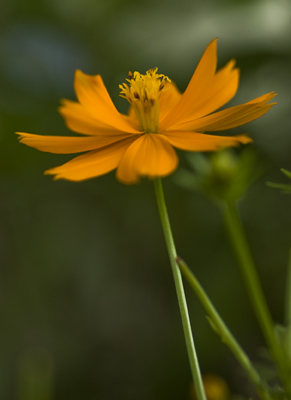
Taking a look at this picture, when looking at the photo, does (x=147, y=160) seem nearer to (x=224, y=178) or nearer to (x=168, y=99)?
(x=168, y=99)

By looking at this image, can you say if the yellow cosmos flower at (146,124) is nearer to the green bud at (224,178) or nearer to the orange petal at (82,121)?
the orange petal at (82,121)

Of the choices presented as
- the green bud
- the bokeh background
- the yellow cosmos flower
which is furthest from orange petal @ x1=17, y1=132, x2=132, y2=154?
the bokeh background

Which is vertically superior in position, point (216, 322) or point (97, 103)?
point (97, 103)

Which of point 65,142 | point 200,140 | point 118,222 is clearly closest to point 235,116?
point 200,140

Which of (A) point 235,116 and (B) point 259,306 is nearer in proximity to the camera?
(A) point 235,116

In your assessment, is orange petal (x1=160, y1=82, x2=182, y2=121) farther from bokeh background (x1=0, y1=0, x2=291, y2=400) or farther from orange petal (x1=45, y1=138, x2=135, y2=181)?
bokeh background (x1=0, y1=0, x2=291, y2=400)

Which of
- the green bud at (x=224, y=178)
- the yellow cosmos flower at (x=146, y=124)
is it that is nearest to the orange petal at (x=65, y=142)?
the yellow cosmos flower at (x=146, y=124)

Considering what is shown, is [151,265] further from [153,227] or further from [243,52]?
[243,52]

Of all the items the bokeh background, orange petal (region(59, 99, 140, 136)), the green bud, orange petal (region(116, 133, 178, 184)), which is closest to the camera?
orange petal (region(116, 133, 178, 184))

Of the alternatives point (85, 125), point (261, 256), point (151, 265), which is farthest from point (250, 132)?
point (85, 125)
